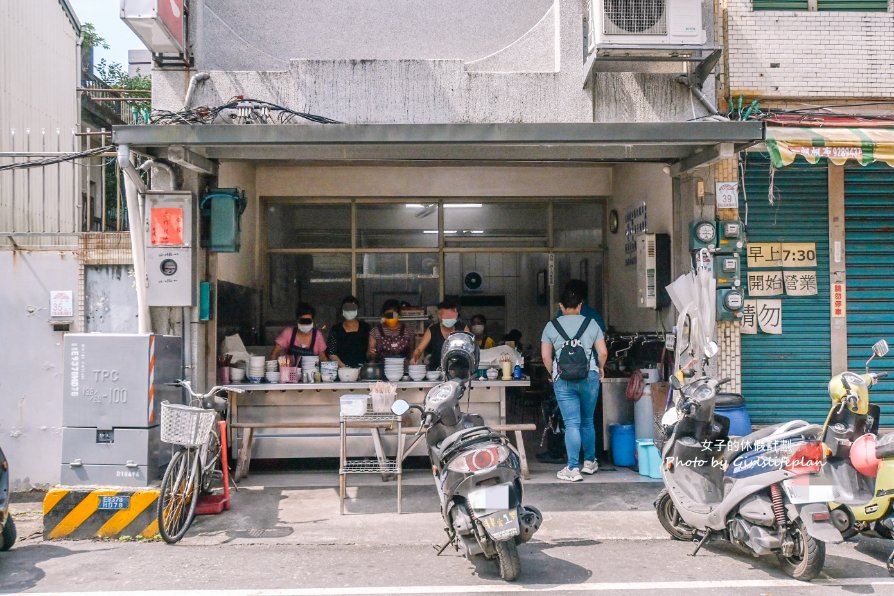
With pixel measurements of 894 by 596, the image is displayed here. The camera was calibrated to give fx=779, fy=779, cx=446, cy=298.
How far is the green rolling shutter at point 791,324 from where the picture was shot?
28.7 ft

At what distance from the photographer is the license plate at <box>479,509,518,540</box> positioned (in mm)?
Answer: 5133

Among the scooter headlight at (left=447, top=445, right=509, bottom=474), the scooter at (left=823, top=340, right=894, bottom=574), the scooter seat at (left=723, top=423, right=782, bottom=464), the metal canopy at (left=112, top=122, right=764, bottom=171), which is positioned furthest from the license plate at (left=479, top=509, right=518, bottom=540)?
the metal canopy at (left=112, top=122, right=764, bottom=171)

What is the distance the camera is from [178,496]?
6.52 m

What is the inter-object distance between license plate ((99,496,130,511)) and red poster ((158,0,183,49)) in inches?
174

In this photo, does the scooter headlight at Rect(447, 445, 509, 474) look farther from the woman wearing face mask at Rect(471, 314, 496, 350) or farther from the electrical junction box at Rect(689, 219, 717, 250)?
the woman wearing face mask at Rect(471, 314, 496, 350)

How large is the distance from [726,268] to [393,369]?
3823mm

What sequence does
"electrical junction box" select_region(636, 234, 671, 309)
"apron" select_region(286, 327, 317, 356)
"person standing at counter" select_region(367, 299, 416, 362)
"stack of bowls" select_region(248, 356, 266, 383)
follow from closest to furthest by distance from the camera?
1. "stack of bowls" select_region(248, 356, 266, 383)
2. "electrical junction box" select_region(636, 234, 671, 309)
3. "apron" select_region(286, 327, 317, 356)
4. "person standing at counter" select_region(367, 299, 416, 362)

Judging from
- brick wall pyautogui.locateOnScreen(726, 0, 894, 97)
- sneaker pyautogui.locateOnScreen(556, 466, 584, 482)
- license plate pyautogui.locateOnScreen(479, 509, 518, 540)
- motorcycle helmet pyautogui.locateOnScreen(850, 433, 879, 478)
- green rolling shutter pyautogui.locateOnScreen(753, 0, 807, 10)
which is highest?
green rolling shutter pyautogui.locateOnScreen(753, 0, 807, 10)

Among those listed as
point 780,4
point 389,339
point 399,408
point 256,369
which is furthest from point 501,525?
point 780,4

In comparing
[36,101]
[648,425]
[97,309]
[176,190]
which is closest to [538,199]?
[648,425]

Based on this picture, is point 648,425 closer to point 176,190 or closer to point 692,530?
point 692,530

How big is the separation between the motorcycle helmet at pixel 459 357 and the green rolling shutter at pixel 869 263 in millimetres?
5081

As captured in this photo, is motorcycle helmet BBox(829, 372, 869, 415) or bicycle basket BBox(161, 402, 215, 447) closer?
motorcycle helmet BBox(829, 372, 869, 415)

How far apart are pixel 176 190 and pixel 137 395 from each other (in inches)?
96.3
